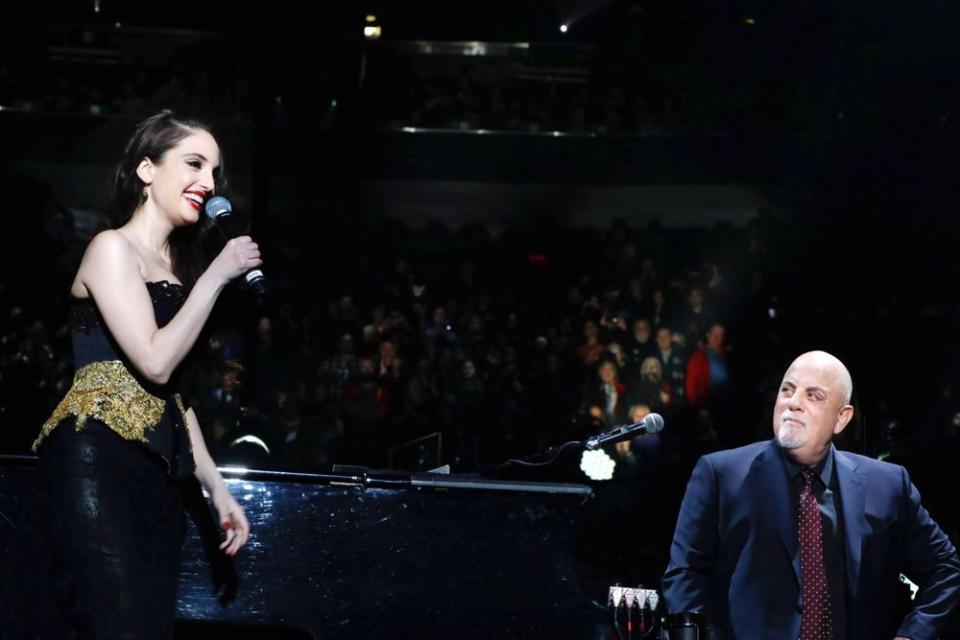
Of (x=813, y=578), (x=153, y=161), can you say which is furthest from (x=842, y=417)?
(x=153, y=161)

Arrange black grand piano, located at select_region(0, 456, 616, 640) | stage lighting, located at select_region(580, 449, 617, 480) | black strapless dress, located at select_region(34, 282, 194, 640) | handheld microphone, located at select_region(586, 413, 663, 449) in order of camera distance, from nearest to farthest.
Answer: black strapless dress, located at select_region(34, 282, 194, 640)
black grand piano, located at select_region(0, 456, 616, 640)
handheld microphone, located at select_region(586, 413, 663, 449)
stage lighting, located at select_region(580, 449, 617, 480)

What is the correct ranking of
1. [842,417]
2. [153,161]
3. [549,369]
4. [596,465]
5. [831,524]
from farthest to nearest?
1. [549,369]
2. [596,465]
3. [842,417]
4. [831,524]
5. [153,161]

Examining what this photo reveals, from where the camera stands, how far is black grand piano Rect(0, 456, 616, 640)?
2838 mm

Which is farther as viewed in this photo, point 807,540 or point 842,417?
point 842,417

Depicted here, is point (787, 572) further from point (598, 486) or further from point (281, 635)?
point (598, 486)

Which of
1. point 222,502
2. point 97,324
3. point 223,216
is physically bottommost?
point 222,502

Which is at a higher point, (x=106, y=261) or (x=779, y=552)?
(x=106, y=261)

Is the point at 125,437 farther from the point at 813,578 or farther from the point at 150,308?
the point at 813,578

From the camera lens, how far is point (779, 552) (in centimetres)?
341

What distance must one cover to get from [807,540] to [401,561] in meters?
1.25

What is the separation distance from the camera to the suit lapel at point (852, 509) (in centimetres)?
344

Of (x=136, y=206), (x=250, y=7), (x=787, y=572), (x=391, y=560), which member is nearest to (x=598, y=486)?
(x=787, y=572)

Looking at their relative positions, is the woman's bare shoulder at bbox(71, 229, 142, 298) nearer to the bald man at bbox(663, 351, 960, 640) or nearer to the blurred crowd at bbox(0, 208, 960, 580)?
the bald man at bbox(663, 351, 960, 640)

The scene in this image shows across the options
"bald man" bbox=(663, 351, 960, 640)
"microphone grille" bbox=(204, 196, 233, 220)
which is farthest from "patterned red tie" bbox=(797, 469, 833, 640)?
"microphone grille" bbox=(204, 196, 233, 220)
